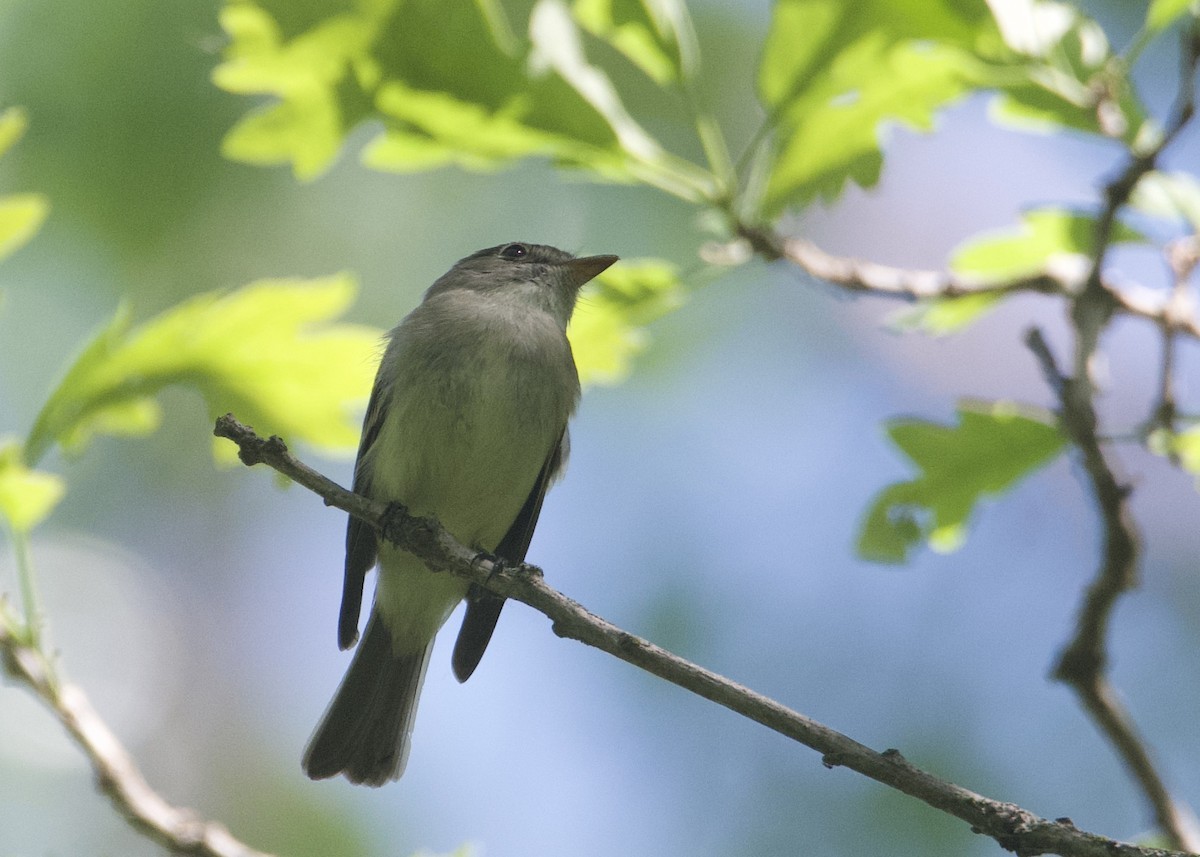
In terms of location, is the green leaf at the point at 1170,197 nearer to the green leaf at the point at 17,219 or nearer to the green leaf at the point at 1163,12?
the green leaf at the point at 1163,12

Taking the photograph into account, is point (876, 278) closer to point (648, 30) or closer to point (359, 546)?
point (648, 30)

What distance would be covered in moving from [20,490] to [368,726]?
1888 mm

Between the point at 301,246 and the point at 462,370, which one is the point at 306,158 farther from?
the point at 301,246

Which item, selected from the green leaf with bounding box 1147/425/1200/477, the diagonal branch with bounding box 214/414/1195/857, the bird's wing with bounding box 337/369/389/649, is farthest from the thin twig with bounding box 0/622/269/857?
the green leaf with bounding box 1147/425/1200/477

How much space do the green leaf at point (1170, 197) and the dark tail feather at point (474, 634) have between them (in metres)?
2.53

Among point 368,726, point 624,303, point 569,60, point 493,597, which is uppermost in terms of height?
point 569,60

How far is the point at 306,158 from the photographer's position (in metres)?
3.52

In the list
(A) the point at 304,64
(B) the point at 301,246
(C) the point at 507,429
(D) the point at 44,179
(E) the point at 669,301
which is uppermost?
(A) the point at 304,64

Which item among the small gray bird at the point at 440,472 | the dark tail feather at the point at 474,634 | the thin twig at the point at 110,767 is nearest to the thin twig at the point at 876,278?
the small gray bird at the point at 440,472

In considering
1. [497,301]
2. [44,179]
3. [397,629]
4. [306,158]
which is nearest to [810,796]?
[397,629]

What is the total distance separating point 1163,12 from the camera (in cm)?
300

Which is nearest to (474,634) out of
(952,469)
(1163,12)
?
(952,469)

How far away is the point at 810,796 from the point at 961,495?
175 inches

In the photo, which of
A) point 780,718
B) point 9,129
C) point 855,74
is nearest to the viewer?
point 780,718
